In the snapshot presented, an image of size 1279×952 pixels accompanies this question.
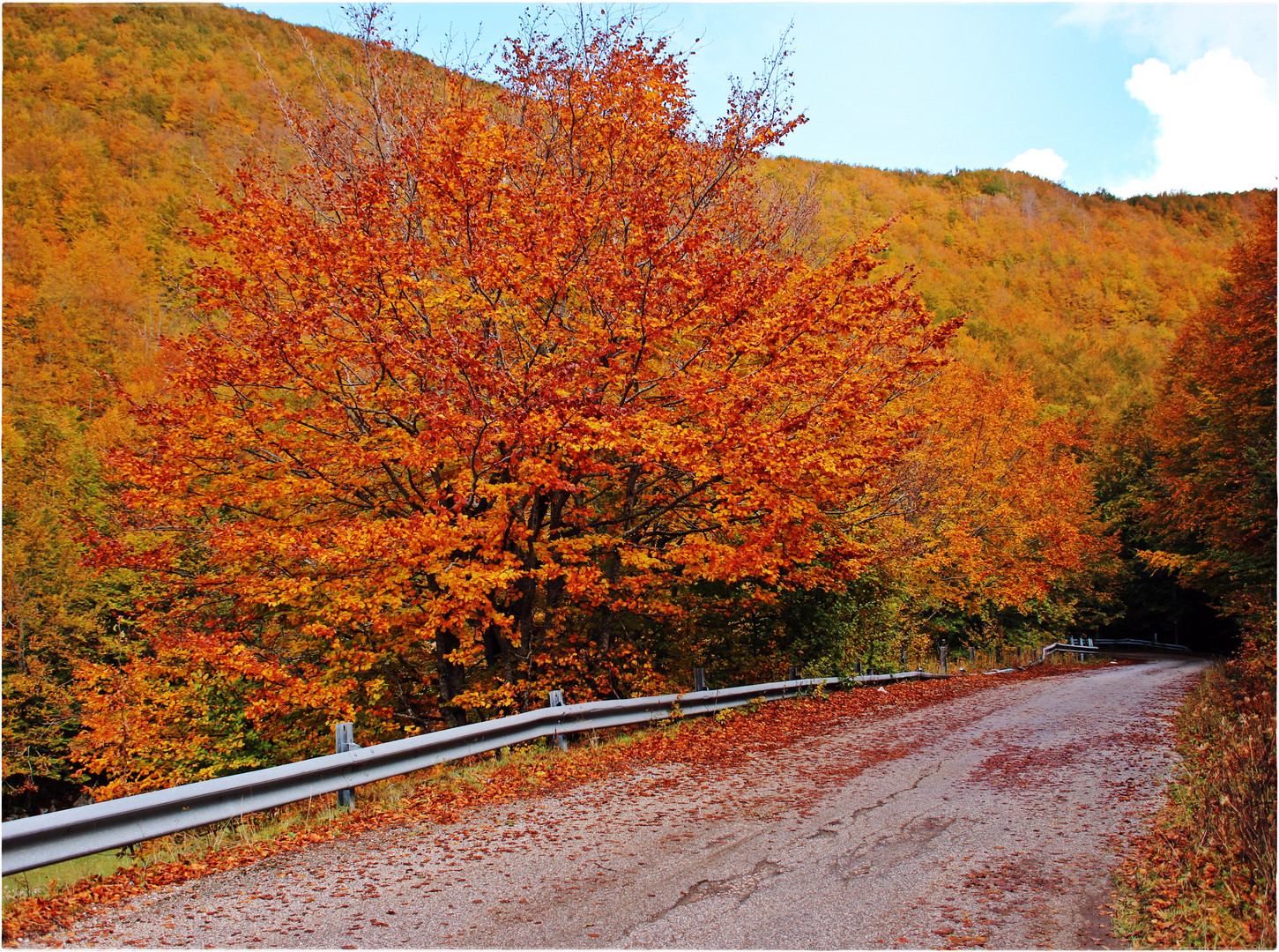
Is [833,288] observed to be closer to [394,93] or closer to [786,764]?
[786,764]

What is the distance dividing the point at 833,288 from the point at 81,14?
69.6 meters

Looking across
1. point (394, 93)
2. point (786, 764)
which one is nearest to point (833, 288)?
point (786, 764)

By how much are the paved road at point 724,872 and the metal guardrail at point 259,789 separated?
1.63 ft

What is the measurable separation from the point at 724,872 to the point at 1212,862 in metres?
2.75

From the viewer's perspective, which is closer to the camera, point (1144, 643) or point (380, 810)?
point (380, 810)

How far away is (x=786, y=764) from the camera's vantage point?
27.0 ft

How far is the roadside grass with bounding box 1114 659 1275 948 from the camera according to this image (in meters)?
3.95

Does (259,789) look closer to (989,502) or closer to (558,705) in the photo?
(558,705)

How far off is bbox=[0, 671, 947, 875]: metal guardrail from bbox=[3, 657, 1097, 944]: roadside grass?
0.18 m

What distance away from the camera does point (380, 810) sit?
6320 millimetres

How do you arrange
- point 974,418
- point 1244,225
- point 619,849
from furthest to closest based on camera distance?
point 974,418 → point 1244,225 → point 619,849

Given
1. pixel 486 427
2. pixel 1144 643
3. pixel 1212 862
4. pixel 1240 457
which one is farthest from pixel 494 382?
pixel 1144 643

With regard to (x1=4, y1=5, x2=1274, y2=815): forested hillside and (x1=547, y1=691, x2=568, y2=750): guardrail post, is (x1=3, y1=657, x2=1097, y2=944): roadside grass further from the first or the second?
(x1=4, y1=5, x2=1274, y2=815): forested hillside

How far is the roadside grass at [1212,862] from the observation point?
13.0 ft
